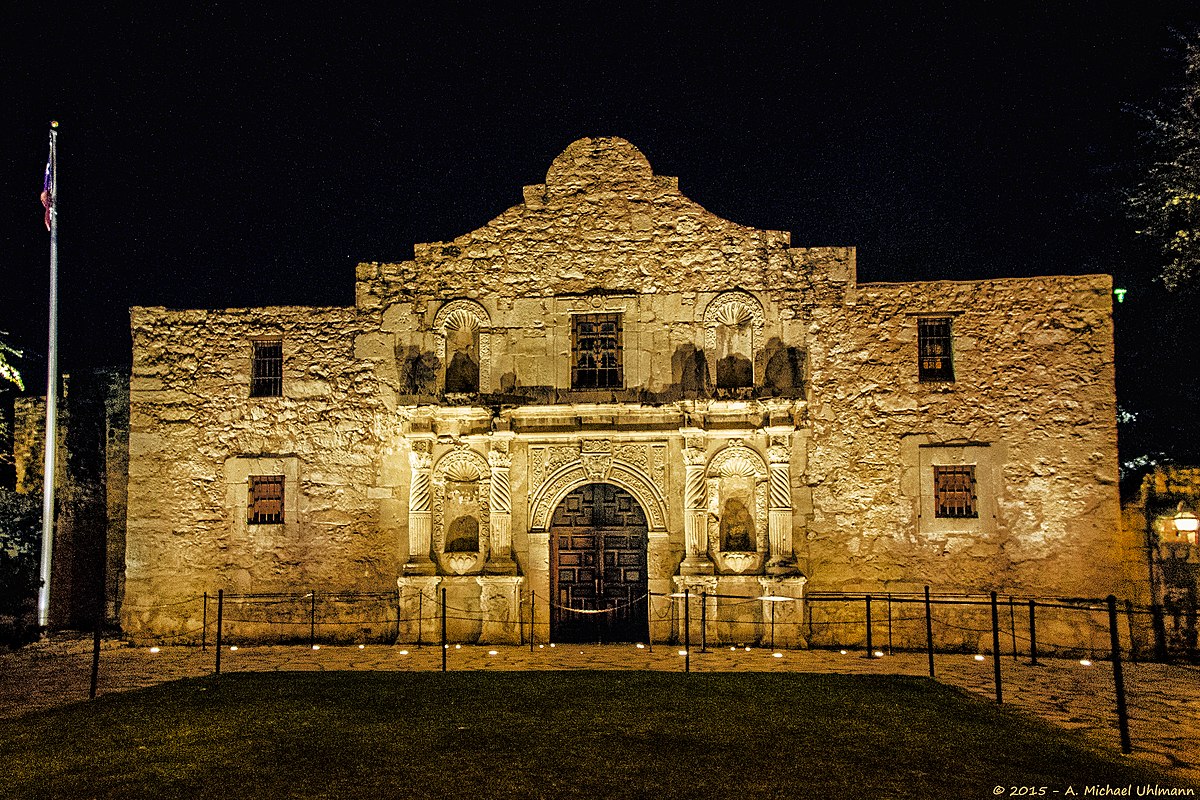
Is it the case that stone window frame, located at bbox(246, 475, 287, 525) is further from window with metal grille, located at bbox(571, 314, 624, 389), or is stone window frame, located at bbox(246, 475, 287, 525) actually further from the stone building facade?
window with metal grille, located at bbox(571, 314, 624, 389)

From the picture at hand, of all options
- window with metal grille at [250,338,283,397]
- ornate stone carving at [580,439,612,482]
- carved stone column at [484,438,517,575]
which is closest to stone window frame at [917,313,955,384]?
ornate stone carving at [580,439,612,482]

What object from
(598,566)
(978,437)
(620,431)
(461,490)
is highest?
(620,431)

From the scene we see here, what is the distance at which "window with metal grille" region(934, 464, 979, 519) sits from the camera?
1535 cm

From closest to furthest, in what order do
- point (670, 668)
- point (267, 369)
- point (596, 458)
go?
1. point (670, 668)
2. point (596, 458)
3. point (267, 369)

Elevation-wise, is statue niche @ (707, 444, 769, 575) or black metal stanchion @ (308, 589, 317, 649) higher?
statue niche @ (707, 444, 769, 575)

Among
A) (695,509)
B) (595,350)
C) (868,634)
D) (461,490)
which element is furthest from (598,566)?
(868,634)

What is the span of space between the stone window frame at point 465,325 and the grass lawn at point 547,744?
6.51 m

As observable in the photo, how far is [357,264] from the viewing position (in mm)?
16875

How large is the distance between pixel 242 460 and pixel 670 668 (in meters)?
8.41

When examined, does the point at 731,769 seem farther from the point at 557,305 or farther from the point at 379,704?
the point at 557,305

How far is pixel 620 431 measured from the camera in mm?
15852

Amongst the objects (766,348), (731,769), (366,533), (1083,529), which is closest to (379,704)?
(731,769)

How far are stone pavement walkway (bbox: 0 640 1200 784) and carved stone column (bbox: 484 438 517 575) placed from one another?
4.22 ft

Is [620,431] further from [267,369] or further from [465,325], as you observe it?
[267,369]
